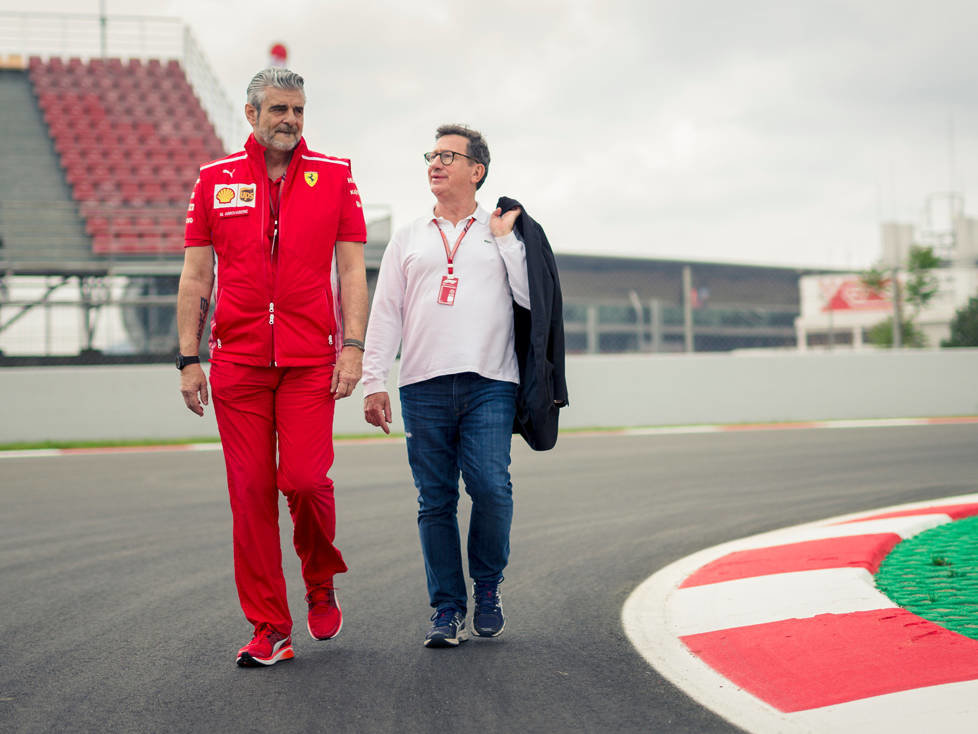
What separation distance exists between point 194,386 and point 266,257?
1.63 feet

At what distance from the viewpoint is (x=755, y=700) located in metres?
2.78

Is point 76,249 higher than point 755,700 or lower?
higher

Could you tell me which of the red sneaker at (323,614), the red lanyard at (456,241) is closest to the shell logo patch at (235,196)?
the red lanyard at (456,241)

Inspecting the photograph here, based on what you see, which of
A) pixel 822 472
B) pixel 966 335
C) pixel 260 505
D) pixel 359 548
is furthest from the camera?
pixel 966 335

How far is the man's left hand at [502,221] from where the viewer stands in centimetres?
370

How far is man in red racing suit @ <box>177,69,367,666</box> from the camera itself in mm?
3406

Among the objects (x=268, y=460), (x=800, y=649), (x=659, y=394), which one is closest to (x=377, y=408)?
(x=268, y=460)

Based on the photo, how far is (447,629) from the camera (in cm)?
354

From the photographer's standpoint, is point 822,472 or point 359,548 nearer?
point 359,548

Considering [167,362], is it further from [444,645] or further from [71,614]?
[444,645]

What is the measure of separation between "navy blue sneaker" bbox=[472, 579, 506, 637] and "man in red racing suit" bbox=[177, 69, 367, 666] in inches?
22.2

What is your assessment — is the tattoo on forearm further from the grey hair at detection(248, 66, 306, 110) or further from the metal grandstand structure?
the metal grandstand structure

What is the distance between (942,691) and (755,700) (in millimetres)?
472

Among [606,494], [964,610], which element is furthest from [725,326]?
[964,610]
